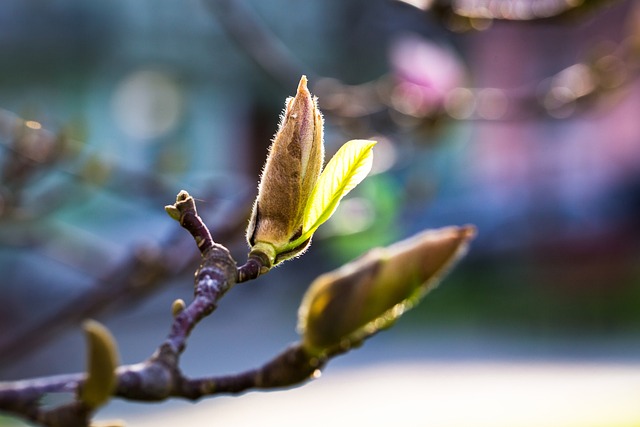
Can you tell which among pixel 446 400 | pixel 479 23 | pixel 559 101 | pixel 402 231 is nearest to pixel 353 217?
pixel 559 101

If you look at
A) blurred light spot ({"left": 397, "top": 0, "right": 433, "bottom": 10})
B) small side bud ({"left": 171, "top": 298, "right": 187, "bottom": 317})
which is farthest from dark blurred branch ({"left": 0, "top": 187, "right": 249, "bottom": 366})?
small side bud ({"left": 171, "top": 298, "right": 187, "bottom": 317})

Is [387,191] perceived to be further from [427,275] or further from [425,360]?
[425,360]

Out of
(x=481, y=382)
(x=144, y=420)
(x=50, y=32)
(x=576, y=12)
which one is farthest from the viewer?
(x=50, y=32)

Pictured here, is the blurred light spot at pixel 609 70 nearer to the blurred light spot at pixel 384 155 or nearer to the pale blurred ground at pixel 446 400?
the blurred light spot at pixel 384 155

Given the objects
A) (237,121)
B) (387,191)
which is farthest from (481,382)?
(237,121)

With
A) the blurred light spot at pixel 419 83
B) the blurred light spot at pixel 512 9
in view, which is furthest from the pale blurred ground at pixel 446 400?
the blurred light spot at pixel 512 9
